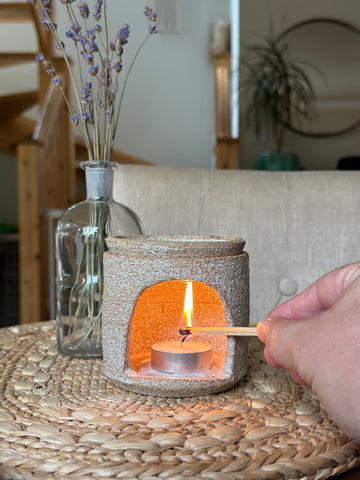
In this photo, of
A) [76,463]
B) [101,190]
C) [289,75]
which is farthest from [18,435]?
[289,75]

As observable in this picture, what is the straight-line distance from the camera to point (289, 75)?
3.28 meters

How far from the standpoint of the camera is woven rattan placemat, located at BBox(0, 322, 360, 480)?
40 cm

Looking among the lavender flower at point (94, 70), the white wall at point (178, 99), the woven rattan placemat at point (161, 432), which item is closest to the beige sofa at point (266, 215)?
the lavender flower at point (94, 70)

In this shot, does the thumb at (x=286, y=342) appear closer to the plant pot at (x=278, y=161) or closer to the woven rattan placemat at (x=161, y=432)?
the woven rattan placemat at (x=161, y=432)

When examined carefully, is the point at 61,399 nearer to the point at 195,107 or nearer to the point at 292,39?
the point at 292,39

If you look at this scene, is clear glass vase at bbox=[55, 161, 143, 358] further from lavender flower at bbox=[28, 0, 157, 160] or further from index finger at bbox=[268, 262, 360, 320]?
index finger at bbox=[268, 262, 360, 320]

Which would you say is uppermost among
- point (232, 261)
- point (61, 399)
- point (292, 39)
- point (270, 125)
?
point (292, 39)

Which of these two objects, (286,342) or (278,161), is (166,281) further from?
(278,161)

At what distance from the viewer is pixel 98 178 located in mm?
729

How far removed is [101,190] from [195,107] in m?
4.26

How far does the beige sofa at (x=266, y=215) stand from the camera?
46.6 inches

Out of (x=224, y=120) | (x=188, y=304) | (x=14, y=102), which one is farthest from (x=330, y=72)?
(x=188, y=304)

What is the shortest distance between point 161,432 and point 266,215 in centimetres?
80

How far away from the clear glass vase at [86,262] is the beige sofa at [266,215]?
1.47 ft
